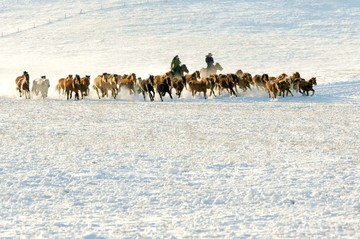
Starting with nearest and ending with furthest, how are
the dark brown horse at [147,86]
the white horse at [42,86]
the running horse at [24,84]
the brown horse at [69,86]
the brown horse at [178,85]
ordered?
1. the dark brown horse at [147,86]
2. the brown horse at [178,85]
3. the brown horse at [69,86]
4. the running horse at [24,84]
5. the white horse at [42,86]

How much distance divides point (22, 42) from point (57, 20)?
7.17 m

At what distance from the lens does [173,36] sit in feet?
195

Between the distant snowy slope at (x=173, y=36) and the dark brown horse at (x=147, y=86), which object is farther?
the distant snowy slope at (x=173, y=36)

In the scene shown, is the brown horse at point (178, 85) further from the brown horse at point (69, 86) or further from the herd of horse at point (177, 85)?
the brown horse at point (69, 86)

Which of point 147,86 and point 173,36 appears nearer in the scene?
point 147,86

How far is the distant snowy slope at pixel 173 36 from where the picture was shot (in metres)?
49.1

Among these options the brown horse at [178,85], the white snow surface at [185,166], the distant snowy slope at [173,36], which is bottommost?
the white snow surface at [185,166]

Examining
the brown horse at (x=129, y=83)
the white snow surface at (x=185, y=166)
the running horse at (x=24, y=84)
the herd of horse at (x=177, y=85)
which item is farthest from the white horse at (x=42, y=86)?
the brown horse at (x=129, y=83)

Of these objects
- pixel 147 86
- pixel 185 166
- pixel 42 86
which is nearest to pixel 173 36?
pixel 42 86

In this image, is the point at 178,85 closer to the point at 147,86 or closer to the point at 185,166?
the point at 147,86

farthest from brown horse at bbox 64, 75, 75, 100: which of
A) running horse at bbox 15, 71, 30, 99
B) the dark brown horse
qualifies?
the dark brown horse

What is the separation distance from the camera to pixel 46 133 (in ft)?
47.4

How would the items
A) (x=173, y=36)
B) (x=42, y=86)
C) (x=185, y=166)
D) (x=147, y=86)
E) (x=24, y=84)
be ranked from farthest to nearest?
(x=173, y=36), (x=42, y=86), (x=24, y=84), (x=147, y=86), (x=185, y=166)

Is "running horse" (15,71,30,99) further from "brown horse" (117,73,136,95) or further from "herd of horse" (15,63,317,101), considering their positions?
"brown horse" (117,73,136,95)
